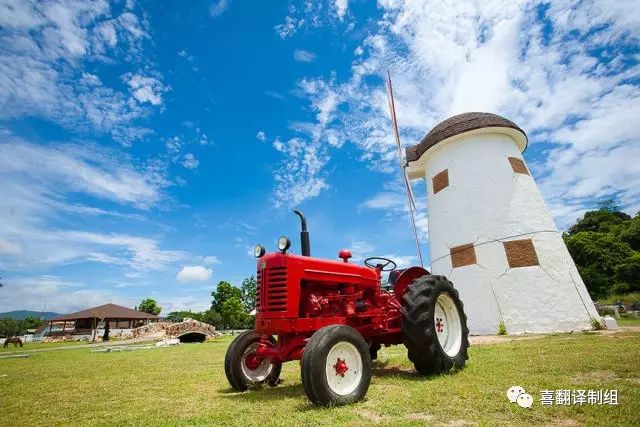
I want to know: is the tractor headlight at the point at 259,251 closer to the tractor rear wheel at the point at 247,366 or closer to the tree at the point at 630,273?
the tractor rear wheel at the point at 247,366

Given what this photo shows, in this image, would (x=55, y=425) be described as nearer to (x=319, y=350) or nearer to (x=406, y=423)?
(x=319, y=350)

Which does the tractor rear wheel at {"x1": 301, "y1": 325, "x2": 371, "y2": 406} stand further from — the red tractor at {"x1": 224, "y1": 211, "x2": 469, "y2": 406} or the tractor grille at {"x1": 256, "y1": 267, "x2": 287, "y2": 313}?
the tractor grille at {"x1": 256, "y1": 267, "x2": 287, "y2": 313}

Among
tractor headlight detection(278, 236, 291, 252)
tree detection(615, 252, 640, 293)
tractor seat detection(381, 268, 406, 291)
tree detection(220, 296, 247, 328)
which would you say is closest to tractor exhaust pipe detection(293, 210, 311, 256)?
tractor headlight detection(278, 236, 291, 252)

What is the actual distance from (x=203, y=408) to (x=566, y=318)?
11890mm

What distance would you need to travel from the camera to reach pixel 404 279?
5.92 meters

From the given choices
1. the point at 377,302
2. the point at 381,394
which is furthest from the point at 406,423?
the point at 377,302

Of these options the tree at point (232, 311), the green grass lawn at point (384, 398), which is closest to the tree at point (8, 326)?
the tree at point (232, 311)

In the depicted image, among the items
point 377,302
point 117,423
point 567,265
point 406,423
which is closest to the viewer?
point 406,423

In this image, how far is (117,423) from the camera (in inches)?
132

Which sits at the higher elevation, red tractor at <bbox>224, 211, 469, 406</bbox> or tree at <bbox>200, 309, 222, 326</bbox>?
tree at <bbox>200, 309, 222, 326</bbox>

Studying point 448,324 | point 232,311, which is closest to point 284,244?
point 448,324

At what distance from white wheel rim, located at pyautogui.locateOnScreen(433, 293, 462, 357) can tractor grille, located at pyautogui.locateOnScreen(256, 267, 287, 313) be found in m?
2.61

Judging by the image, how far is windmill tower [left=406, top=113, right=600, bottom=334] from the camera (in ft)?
37.7

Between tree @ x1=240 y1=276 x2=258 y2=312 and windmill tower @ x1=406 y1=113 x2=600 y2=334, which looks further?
tree @ x1=240 y1=276 x2=258 y2=312
